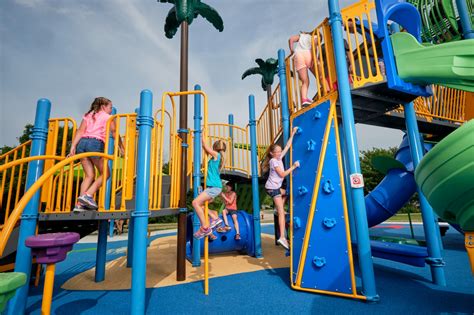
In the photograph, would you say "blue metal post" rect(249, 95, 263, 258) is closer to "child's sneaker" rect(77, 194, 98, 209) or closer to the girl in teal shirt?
the girl in teal shirt

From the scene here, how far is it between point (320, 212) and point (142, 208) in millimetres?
2428

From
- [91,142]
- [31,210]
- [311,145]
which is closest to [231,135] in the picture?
[311,145]

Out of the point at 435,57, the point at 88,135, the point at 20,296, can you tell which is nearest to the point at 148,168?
the point at 88,135

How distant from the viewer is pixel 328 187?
3.62 m

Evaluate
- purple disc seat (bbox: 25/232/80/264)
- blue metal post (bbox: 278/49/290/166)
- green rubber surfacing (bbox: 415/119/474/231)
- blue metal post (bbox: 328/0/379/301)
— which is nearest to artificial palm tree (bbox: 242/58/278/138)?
blue metal post (bbox: 278/49/290/166)

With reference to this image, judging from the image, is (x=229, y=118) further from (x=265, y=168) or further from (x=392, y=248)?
(x=392, y=248)

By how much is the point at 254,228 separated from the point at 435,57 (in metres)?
4.76

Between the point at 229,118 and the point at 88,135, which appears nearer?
the point at 88,135

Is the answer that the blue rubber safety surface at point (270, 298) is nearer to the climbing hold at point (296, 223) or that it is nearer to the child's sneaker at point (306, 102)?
the climbing hold at point (296, 223)

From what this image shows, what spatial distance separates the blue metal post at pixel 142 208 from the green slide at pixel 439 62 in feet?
9.75

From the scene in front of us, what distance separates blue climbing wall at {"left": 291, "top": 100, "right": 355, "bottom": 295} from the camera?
330cm

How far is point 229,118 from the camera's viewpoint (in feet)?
28.8

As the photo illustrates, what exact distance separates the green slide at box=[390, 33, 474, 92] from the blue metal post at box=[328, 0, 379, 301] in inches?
29.5

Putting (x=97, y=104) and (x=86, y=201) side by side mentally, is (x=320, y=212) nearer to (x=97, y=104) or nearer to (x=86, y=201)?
(x=86, y=201)
